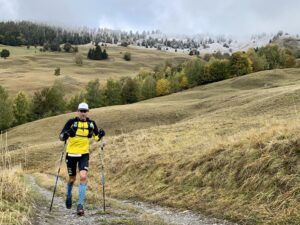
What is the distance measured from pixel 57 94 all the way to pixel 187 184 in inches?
3452

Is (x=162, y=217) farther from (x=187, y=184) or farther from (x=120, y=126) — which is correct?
(x=120, y=126)

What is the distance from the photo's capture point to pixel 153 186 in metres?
18.0

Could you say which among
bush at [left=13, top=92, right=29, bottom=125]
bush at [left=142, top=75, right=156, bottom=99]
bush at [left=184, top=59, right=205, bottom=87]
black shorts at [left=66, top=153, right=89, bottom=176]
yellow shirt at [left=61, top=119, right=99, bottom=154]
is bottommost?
bush at [left=13, top=92, right=29, bottom=125]

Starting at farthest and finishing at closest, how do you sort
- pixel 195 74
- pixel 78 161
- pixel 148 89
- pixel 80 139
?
pixel 195 74, pixel 148 89, pixel 78 161, pixel 80 139

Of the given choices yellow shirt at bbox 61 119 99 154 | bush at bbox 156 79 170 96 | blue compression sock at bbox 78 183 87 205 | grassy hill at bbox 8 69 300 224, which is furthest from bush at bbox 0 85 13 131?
blue compression sock at bbox 78 183 87 205

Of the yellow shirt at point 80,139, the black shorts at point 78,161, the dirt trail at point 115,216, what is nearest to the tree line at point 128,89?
the dirt trail at point 115,216

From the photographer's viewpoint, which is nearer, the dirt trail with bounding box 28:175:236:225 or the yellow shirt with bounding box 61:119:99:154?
the dirt trail with bounding box 28:175:236:225


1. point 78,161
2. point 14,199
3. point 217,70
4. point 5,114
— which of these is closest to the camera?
point 14,199

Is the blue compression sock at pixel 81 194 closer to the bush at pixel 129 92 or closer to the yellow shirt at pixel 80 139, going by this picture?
the yellow shirt at pixel 80 139

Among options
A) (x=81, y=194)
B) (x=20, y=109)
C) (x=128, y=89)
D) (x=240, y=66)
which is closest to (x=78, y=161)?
(x=81, y=194)

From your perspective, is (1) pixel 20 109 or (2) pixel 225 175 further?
(1) pixel 20 109

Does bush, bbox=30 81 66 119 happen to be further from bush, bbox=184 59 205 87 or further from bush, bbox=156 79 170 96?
bush, bbox=184 59 205 87

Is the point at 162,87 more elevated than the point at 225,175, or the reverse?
the point at 225,175

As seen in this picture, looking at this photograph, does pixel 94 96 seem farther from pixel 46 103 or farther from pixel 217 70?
pixel 217 70
